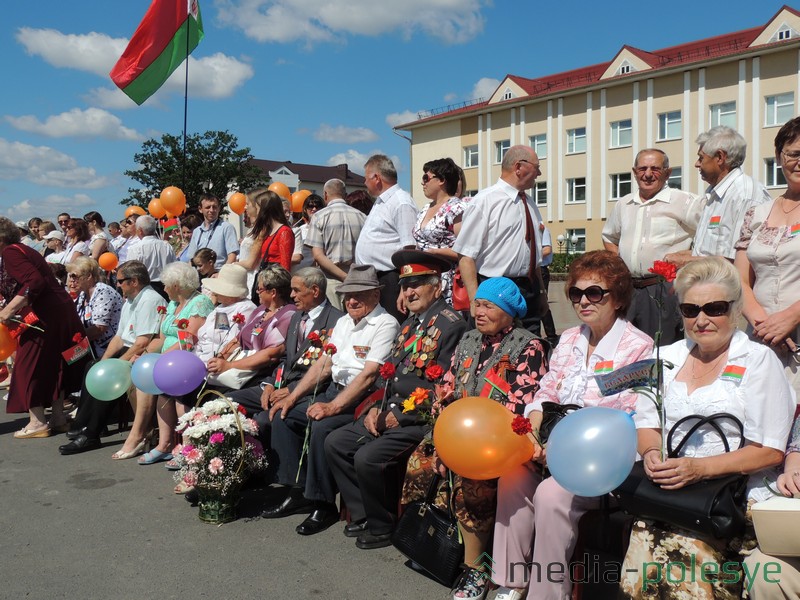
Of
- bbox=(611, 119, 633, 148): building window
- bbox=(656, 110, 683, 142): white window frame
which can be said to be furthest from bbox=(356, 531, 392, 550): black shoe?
bbox=(611, 119, 633, 148): building window

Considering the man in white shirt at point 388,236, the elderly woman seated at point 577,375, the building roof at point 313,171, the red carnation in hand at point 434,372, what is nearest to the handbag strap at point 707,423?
the elderly woman seated at point 577,375

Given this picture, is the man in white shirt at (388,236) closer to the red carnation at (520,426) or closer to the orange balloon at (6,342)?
the red carnation at (520,426)

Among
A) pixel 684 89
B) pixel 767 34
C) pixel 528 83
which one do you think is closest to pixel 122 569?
pixel 684 89

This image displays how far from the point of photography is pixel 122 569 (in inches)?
152

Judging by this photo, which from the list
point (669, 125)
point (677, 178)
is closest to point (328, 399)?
point (677, 178)

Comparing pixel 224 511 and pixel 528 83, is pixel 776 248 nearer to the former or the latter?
pixel 224 511

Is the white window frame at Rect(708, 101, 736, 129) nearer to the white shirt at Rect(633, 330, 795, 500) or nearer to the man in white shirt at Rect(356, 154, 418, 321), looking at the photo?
the man in white shirt at Rect(356, 154, 418, 321)

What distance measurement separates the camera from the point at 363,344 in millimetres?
4656

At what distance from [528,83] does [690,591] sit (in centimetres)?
4172

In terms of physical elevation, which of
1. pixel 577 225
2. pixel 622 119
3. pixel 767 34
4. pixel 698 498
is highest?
pixel 767 34

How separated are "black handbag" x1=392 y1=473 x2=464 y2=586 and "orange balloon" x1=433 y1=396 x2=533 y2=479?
539 millimetres

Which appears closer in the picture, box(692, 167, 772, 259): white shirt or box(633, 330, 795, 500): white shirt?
box(633, 330, 795, 500): white shirt

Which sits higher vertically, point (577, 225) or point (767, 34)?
point (767, 34)

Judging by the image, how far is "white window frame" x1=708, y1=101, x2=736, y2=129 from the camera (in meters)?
31.6
